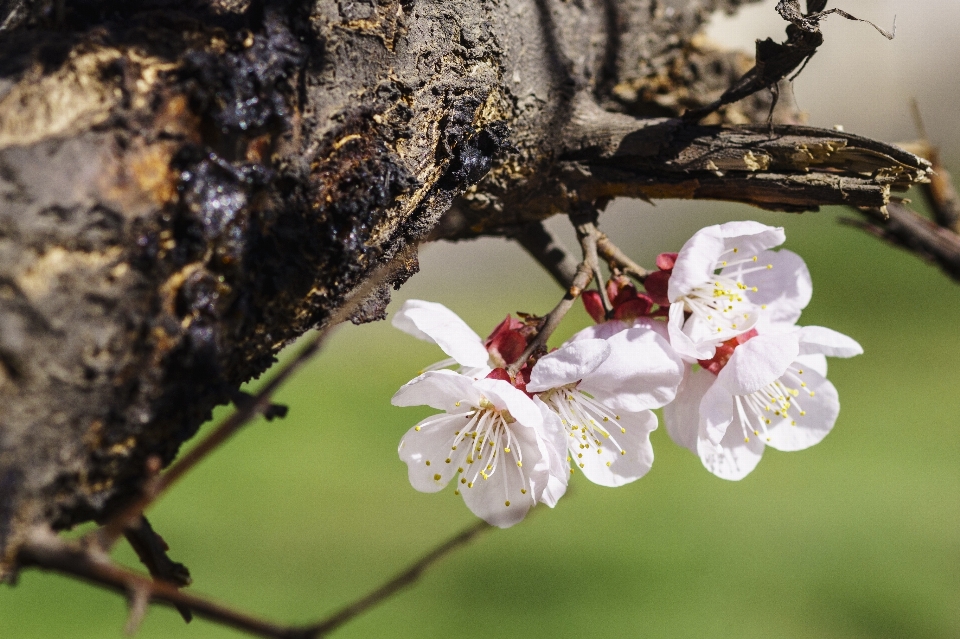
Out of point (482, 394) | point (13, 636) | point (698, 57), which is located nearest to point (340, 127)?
Answer: point (482, 394)

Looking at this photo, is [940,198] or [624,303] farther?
[940,198]

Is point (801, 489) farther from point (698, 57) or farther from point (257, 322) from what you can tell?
point (257, 322)

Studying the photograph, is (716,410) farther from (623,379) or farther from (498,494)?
(498,494)

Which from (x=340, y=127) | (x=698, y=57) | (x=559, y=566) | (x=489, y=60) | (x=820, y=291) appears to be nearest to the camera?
(x=340, y=127)

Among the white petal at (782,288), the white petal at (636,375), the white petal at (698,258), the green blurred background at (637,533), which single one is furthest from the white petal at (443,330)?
the green blurred background at (637,533)

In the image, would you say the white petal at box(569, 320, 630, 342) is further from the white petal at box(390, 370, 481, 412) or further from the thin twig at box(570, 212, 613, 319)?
the white petal at box(390, 370, 481, 412)

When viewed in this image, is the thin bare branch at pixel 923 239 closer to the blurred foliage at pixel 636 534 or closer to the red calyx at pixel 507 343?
the red calyx at pixel 507 343

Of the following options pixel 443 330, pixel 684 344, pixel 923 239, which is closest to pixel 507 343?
pixel 443 330
